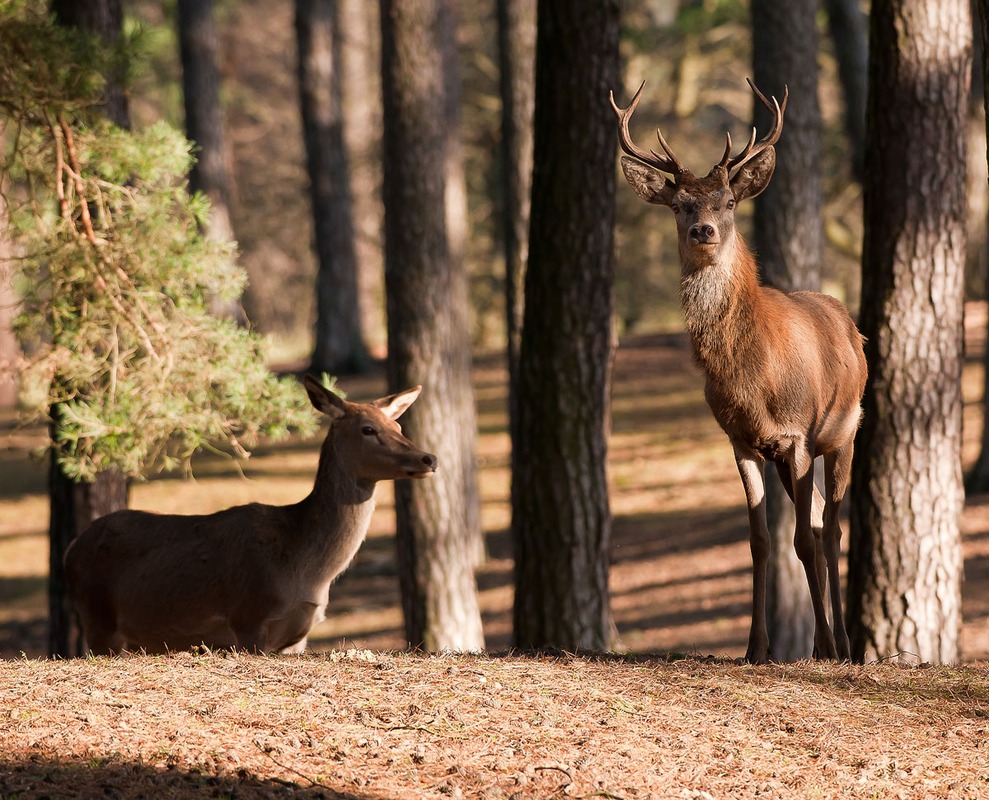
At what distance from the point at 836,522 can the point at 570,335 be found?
8.68 ft

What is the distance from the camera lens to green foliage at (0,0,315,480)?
8883 millimetres

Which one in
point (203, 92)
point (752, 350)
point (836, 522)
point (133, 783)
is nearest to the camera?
point (133, 783)

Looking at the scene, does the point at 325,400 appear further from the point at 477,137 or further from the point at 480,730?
the point at 477,137

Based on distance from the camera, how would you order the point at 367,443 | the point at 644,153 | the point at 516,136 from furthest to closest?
the point at 516,136, the point at 367,443, the point at 644,153

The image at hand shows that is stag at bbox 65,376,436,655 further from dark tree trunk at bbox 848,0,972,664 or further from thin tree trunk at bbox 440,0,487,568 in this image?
thin tree trunk at bbox 440,0,487,568

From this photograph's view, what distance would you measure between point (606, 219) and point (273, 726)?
198 inches

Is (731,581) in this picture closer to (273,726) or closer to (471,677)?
(471,677)

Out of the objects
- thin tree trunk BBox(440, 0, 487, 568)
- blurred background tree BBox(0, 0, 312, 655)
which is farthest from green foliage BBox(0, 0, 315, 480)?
thin tree trunk BBox(440, 0, 487, 568)

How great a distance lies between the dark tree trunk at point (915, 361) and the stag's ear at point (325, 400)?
10.8ft

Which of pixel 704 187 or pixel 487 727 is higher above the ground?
pixel 704 187

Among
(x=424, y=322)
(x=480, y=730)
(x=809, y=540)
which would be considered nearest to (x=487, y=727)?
(x=480, y=730)

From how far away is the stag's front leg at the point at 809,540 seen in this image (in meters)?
7.09

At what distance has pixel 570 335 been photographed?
31.4 ft

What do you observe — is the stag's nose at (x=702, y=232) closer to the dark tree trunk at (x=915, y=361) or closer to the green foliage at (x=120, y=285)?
the dark tree trunk at (x=915, y=361)
